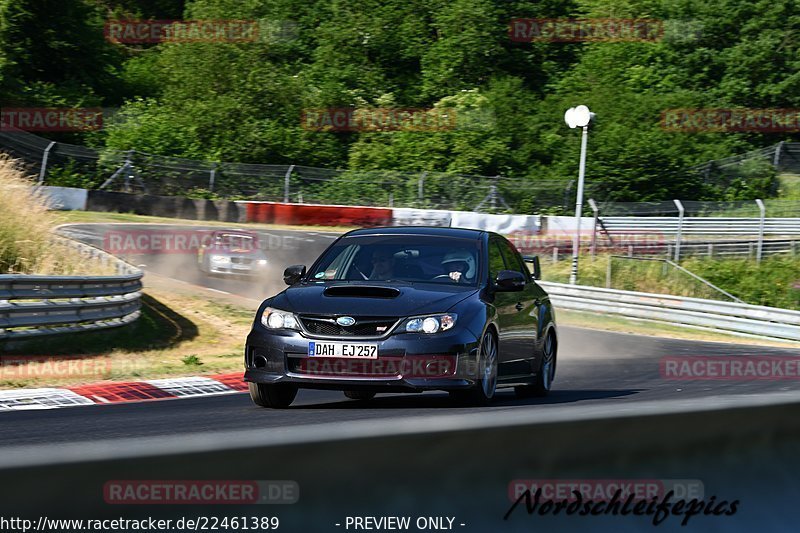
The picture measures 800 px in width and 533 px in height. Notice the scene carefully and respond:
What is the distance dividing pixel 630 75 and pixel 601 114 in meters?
5.62

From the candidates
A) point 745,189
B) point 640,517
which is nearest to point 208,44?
point 745,189

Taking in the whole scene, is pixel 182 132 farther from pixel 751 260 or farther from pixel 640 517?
pixel 640 517

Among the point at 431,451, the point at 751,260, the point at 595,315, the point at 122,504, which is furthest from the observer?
the point at 751,260

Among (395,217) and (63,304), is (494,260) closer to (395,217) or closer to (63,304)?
(63,304)

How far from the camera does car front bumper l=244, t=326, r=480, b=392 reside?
8055 mm

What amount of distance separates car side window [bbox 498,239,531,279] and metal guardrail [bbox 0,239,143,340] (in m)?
6.16

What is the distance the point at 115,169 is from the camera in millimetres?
38562

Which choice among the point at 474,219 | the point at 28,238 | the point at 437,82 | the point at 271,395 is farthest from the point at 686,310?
the point at 437,82

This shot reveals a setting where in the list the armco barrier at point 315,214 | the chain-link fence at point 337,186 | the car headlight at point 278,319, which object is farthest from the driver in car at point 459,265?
the chain-link fence at point 337,186

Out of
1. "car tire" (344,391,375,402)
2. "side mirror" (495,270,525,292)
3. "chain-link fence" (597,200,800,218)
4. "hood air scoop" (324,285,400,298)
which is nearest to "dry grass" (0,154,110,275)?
"car tire" (344,391,375,402)

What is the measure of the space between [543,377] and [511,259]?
3.86 feet

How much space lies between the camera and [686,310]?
2819cm

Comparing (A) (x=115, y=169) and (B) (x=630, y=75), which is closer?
(A) (x=115, y=169)

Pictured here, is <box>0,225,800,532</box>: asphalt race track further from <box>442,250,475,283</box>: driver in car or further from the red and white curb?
the red and white curb
